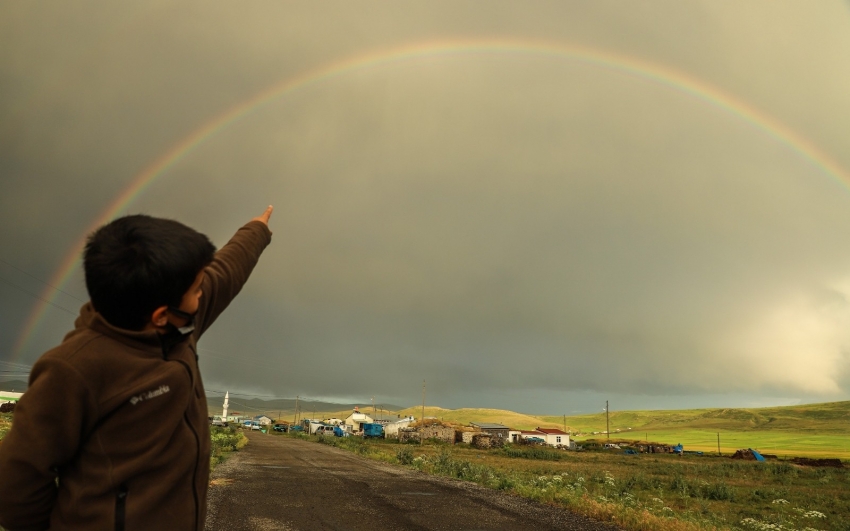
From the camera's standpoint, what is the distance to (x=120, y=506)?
2010mm

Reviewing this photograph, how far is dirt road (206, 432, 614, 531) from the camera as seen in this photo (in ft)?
33.7

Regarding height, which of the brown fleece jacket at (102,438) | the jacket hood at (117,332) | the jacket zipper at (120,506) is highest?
the jacket hood at (117,332)

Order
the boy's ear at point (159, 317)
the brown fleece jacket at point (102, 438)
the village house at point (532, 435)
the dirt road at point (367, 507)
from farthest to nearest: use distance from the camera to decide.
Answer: the village house at point (532, 435) → the dirt road at point (367, 507) → the boy's ear at point (159, 317) → the brown fleece jacket at point (102, 438)

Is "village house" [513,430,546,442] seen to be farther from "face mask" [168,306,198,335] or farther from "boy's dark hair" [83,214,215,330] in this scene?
"boy's dark hair" [83,214,215,330]

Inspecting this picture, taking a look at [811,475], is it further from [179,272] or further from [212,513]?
[179,272]

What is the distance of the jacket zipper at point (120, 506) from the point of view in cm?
200

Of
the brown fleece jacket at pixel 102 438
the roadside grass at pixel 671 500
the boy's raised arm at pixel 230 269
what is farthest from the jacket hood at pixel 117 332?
the roadside grass at pixel 671 500

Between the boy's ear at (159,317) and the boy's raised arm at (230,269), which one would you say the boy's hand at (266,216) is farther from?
the boy's ear at (159,317)

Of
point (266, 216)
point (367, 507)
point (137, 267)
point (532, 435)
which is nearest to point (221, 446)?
point (367, 507)

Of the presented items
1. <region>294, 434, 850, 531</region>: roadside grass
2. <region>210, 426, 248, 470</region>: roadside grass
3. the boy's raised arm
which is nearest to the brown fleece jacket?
the boy's raised arm

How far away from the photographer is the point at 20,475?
1935 millimetres

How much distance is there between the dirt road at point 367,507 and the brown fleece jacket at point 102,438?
8303 millimetres

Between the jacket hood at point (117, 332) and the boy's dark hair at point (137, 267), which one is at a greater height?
the boy's dark hair at point (137, 267)

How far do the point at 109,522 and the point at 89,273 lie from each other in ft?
2.71
